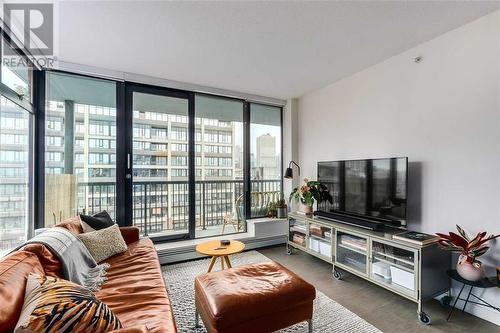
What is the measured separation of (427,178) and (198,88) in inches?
117

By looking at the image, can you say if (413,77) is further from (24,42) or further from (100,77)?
(24,42)

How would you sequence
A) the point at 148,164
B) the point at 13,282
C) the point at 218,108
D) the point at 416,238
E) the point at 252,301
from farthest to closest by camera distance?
1. the point at 218,108
2. the point at 148,164
3. the point at 416,238
4. the point at 252,301
5. the point at 13,282

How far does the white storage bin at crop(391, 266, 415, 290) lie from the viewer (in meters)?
1.98

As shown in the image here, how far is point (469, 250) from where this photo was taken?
1.81 metres

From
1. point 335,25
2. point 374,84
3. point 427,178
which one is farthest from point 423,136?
point 335,25

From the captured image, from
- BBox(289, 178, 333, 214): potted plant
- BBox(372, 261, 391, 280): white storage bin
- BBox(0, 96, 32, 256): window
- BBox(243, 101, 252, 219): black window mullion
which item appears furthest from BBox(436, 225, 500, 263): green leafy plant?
BBox(0, 96, 32, 256): window

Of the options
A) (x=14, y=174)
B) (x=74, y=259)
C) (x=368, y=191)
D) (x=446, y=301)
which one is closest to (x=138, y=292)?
(x=74, y=259)

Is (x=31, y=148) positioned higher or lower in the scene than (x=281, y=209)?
higher

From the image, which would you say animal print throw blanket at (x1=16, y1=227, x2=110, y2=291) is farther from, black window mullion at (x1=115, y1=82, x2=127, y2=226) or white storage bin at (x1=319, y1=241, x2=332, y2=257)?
white storage bin at (x1=319, y1=241, x2=332, y2=257)

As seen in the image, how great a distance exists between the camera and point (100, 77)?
2938mm

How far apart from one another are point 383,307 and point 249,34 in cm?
268

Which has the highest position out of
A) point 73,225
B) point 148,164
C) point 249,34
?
point 249,34

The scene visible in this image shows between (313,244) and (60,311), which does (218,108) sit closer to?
(313,244)

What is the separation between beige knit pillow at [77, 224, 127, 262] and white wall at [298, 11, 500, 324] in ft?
9.25
